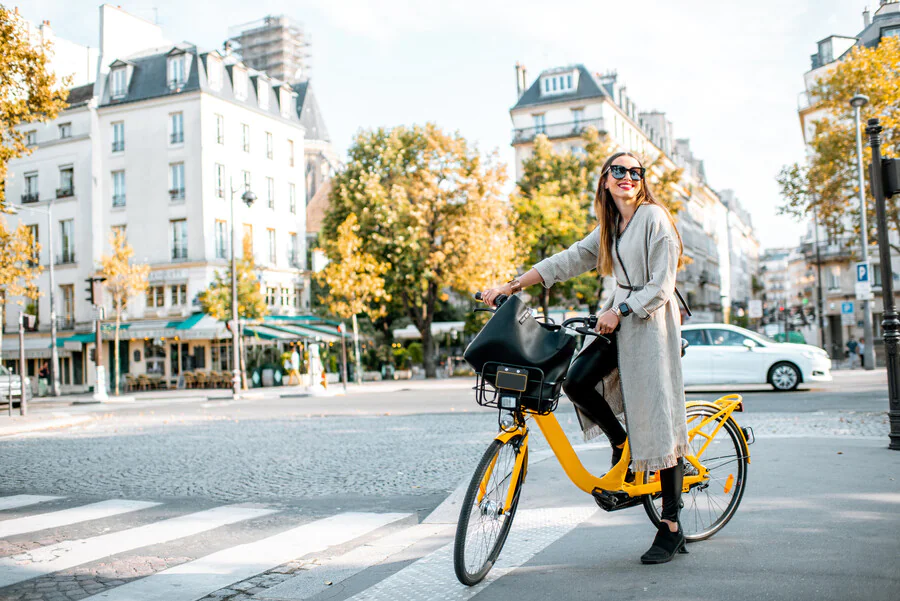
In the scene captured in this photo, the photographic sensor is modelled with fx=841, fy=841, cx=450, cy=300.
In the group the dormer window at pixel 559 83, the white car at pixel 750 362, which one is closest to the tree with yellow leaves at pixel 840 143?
the white car at pixel 750 362

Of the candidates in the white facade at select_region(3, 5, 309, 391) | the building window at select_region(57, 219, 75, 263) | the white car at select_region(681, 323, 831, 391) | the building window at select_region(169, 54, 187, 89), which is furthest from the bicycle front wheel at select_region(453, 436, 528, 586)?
the building window at select_region(57, 219, 75, 263)

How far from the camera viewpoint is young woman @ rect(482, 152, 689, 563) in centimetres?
404

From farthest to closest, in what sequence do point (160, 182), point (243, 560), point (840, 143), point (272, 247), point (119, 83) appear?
point (272, 247)
point (119, 83)
point (160, 182)
point (840, 143)
point (243, 560)

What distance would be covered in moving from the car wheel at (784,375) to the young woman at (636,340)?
50.7 feet

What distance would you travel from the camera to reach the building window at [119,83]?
44344mm

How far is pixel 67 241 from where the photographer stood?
4522 centimetres

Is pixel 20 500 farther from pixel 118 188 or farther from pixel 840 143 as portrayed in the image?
pixel 118 188

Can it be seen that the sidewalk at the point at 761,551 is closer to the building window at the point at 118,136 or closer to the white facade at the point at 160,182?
the white facade at the point at 160,182

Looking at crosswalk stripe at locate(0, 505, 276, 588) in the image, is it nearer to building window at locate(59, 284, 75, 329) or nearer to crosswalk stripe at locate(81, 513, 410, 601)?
crosswalk stripe at locate(81, 513, 410, 601)

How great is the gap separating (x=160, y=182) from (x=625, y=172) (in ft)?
137

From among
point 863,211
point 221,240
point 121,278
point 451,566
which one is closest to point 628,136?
point 221,240

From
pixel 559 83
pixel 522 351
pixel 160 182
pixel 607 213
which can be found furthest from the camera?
pixel 559 83

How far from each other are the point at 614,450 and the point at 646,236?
1.11m

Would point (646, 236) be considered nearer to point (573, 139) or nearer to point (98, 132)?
point (98, 132)
